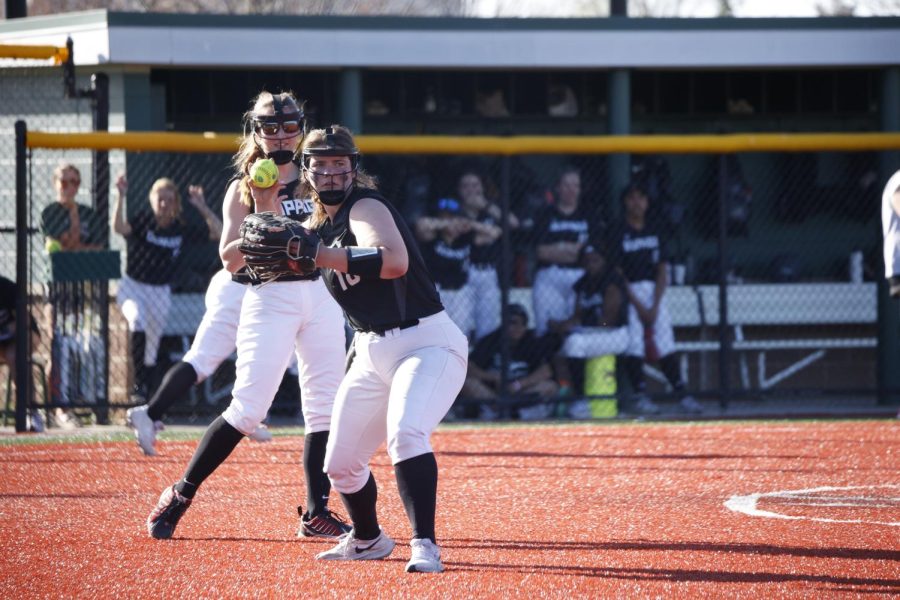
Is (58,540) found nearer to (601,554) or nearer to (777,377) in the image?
(601,554)

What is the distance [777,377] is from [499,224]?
3.21 metres

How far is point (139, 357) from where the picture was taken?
384 inches

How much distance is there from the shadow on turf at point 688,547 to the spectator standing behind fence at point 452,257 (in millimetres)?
4731

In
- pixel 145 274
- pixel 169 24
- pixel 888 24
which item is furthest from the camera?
pixel 888 24

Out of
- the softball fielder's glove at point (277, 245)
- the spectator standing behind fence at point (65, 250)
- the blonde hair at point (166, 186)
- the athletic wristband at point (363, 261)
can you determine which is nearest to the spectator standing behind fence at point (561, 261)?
the blonde hair at point (166, 186)

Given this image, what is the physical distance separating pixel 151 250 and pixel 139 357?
0.80 meters

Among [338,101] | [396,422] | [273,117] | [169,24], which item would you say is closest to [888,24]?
[338,101]

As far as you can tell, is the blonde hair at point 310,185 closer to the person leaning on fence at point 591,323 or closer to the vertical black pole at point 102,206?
the vertical black pole at point 102,206

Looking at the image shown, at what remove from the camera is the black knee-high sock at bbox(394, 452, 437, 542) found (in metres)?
4.66

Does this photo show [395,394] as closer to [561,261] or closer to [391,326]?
[391,326]

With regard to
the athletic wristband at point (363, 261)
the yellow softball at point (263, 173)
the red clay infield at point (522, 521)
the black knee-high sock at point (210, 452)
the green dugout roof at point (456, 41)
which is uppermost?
the green dugout roof at point (456, 41)

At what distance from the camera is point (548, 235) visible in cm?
1034

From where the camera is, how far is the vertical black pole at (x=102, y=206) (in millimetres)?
9680

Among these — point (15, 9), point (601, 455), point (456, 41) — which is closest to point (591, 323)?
point (601, 455)
